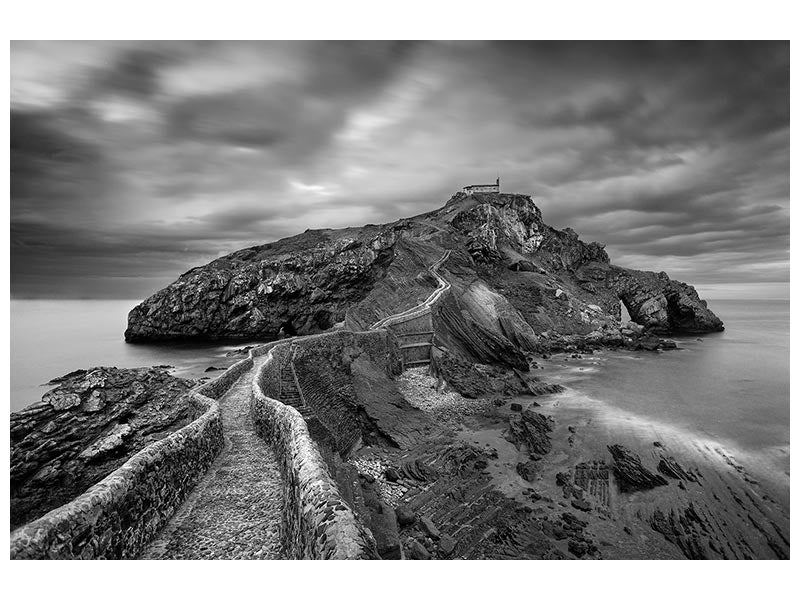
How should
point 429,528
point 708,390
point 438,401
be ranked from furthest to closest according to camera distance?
point 708,390 < point 438,401 < point 429,528

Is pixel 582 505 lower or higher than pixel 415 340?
lower

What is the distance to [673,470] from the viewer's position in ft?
55.4

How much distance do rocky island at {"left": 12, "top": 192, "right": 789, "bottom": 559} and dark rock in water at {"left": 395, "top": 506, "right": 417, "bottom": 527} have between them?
0.14ft

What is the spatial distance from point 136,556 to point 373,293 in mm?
32226

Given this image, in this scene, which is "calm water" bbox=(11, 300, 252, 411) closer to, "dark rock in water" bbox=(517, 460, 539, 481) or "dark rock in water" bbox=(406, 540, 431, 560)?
"dark rock in water" bbox=(406, 540, 431, 560)

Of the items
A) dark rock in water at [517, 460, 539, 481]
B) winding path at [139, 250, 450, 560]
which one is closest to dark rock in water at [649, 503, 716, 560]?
dark rock in water at [517, 460, 539, 481]

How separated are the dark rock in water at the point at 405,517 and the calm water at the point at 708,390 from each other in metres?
11.2

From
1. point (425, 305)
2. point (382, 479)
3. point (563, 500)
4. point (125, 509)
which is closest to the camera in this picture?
point (125, 509)

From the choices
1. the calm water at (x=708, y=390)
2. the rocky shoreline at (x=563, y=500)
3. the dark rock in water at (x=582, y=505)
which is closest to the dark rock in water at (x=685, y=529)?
the rocky shoreline at (x=563, y=500)

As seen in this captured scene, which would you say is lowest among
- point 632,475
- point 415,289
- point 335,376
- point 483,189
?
point 632,475

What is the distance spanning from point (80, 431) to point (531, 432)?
66.7 ft

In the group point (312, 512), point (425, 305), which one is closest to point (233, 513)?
point (312, 512)

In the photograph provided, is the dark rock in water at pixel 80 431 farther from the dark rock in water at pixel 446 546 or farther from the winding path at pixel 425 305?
Answer: the winding path at pixel 425 305

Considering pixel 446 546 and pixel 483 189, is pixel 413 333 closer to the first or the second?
pixel 446 546
